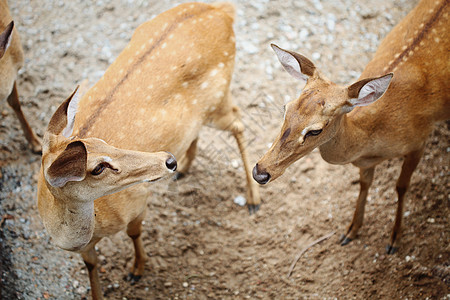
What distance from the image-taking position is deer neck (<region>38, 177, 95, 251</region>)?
9.28 feet

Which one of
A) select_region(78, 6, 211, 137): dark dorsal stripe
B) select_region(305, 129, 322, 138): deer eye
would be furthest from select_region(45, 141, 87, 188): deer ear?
Result: select_region(305, 129, 322, 138): deer eye

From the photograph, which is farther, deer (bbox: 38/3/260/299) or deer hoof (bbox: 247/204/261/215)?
deer hoof (bbox: 247/204/261/215)

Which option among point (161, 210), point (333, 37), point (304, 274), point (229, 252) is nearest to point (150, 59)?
point (161, 210)

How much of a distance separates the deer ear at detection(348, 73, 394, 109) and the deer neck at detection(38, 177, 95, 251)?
1748 mm

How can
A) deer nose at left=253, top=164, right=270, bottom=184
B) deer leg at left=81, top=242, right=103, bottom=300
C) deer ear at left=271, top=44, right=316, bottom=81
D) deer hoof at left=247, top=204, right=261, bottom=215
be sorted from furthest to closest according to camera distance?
deer hoof at left=247, top=204, right=261, bottom=215, deer leg at left=81, top=242, right=103, bottom=300, deer ear at left=271, top=44, right=316, bottom=81, deer nose at left=253, top=164, right=270, bottom=184

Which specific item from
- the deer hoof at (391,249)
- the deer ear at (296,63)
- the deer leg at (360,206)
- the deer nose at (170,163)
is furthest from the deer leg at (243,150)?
the deer nose at (170,163)

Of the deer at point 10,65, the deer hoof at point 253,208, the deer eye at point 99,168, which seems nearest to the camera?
the deer eye at point 99,168

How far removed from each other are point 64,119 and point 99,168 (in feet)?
1.41

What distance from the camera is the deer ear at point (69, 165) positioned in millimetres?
2469

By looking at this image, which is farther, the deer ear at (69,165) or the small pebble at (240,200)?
the small pebble at (240,200)

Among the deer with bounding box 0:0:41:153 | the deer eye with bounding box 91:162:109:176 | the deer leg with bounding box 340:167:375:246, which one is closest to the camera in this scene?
the deer eye with bounding box 91:162:109:176

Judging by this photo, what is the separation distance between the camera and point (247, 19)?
5613 mm

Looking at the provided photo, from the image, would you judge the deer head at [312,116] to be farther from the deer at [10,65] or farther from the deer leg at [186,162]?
the deer at [10,65]

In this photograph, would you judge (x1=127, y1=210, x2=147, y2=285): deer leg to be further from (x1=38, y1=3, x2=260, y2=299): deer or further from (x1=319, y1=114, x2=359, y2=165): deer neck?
(x1=319, y1=114, x2=359, y2=165): deer neck
